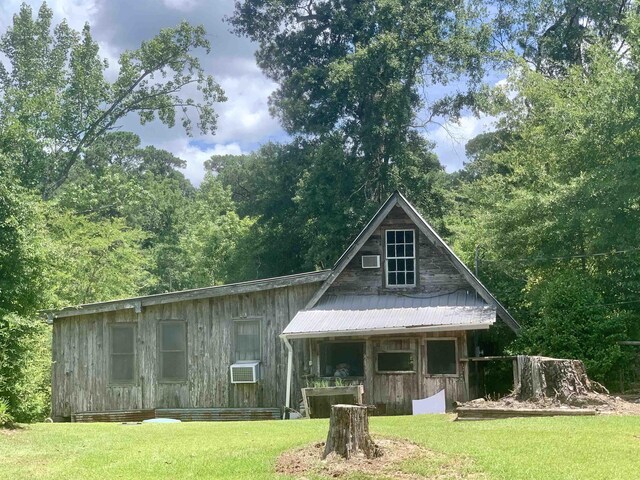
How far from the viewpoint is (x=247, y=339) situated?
21.0 metres

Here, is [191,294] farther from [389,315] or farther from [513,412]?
[513,412]

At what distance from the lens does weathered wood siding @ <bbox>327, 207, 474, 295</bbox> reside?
68.4 ft

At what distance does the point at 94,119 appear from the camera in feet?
126

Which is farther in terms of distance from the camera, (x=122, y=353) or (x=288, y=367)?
(x=122, y=353)

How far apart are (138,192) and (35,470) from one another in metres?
31.5

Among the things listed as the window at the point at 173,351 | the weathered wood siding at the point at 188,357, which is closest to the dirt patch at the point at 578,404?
the weathered wood siding at the point at 188,357

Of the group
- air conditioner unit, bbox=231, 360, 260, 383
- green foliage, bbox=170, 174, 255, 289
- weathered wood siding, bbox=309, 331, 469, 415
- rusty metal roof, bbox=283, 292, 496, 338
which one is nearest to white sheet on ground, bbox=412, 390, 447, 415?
weathered wood siding, bbox=309, 331, 469, 415

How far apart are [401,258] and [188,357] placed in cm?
651

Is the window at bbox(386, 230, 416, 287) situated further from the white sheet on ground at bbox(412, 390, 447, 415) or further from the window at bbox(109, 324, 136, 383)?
the window at bbox(109, 324, 136, 383)

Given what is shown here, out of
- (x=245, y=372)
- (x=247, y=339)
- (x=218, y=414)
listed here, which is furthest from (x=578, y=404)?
(x=218, y=414)

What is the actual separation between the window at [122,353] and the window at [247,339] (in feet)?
9.60

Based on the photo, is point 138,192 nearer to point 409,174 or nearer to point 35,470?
point 409,174

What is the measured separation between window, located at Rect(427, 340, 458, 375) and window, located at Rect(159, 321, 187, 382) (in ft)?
22.2

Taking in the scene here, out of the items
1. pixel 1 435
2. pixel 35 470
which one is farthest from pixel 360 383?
pixel 35 470
